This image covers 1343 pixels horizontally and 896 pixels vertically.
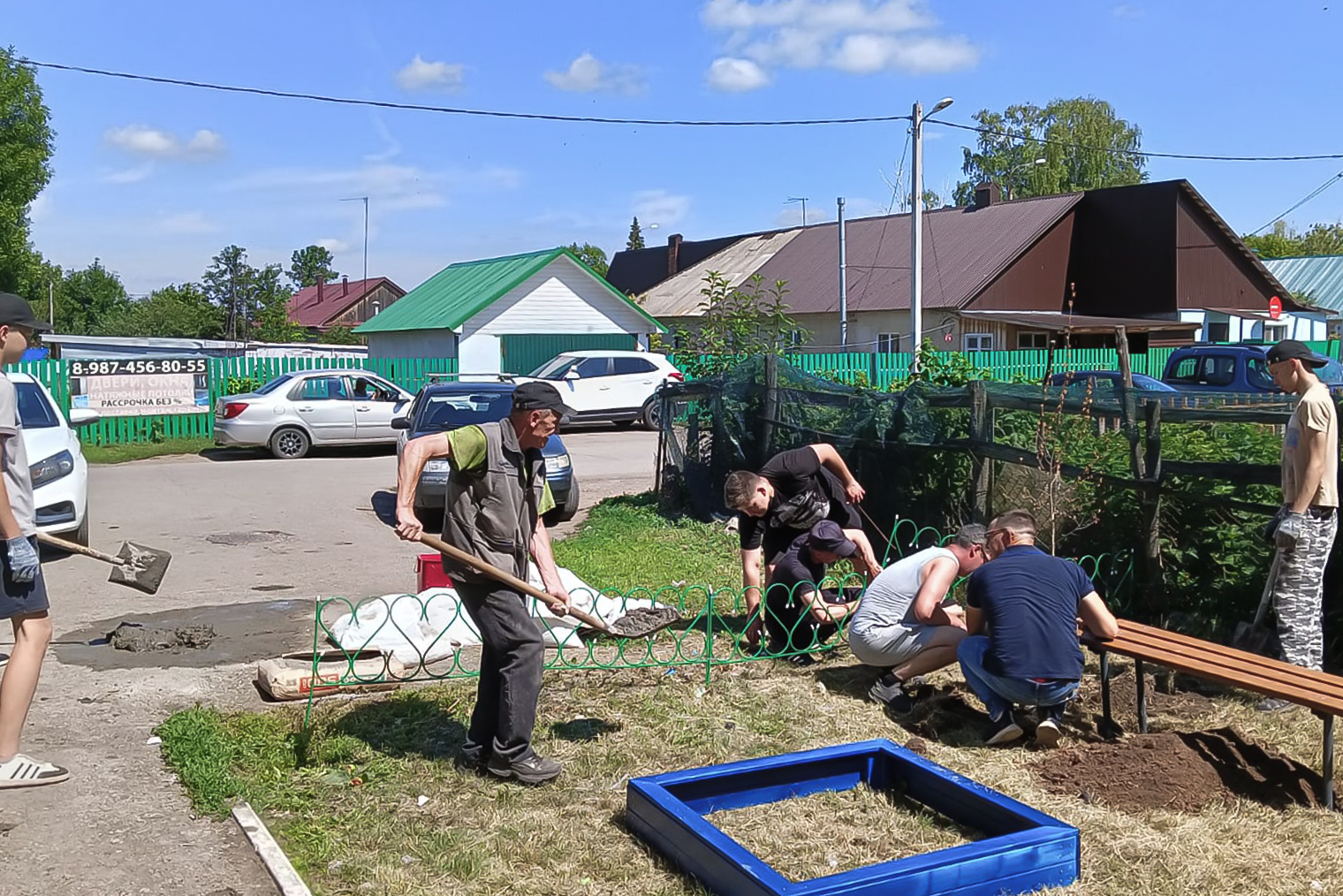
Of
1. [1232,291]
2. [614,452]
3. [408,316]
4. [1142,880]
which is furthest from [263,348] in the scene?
[1142,880]

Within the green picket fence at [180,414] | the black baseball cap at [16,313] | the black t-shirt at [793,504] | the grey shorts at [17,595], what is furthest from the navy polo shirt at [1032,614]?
the green picket fence at [180,414]

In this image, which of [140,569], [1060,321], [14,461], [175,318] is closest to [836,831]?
[14,461]

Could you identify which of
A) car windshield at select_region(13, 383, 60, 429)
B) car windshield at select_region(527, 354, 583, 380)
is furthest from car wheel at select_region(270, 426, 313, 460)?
car windshield at select_region(13, 383, 60, 429)

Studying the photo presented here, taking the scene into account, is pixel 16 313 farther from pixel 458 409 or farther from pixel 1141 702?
pixel 458 409

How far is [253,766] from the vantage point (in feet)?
17.5

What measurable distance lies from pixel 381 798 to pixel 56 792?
1278 mm

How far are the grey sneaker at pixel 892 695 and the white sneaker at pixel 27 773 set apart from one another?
3640 mm

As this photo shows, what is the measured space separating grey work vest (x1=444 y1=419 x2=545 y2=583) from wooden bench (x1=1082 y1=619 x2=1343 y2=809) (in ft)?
8.71

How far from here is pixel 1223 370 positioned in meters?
19.7

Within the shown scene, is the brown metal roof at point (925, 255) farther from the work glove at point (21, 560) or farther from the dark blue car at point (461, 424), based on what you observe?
the work glove at point (21, 560)

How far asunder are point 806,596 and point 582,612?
1.66 metres

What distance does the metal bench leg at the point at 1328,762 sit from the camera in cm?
470

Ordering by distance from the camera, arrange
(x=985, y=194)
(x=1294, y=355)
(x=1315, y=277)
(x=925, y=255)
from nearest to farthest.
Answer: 1. (x=1294, y=355)
2. (x=925, y=255)
3. (x=985, y=194)
4. (x=1315, y=277)

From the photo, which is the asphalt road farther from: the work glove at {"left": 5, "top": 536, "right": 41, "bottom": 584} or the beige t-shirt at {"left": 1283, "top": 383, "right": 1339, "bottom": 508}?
the beige t-shirt at {"left": 1283, "top": 383, "right": 1339, "bottom": 508}
